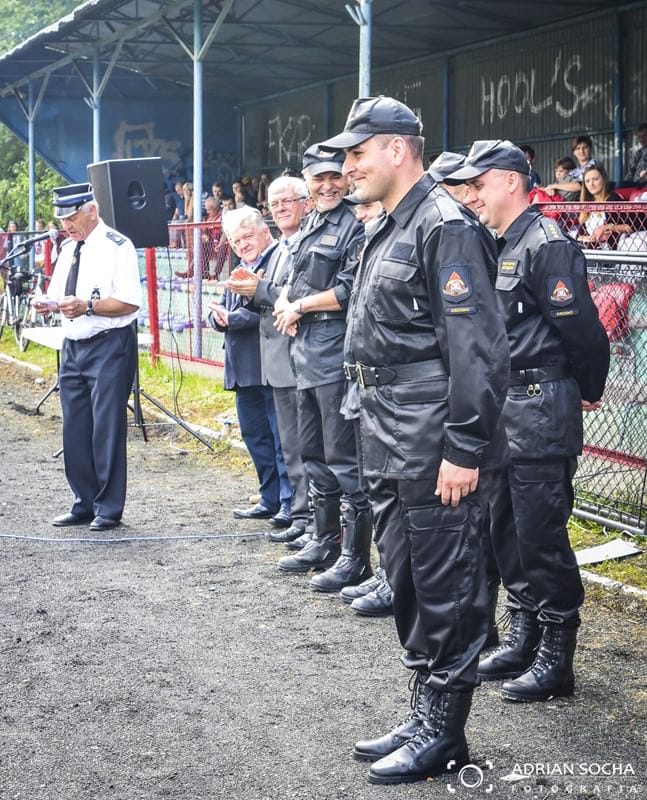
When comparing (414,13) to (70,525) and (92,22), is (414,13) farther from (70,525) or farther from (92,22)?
(70,525)

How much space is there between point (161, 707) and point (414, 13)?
1575 cm

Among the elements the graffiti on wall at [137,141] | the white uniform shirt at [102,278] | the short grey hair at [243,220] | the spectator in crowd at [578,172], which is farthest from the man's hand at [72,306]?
the graffiti on wall at [137,141]

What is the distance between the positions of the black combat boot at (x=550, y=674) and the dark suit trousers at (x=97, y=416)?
3646 mm

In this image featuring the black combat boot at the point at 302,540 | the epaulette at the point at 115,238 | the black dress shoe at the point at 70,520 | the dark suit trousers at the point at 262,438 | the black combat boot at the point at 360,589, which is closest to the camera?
the black combat boot at the point at 360,589

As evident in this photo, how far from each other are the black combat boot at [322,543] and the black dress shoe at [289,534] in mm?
588

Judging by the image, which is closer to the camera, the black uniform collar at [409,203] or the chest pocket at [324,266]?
the black uniform collar at [409,203]

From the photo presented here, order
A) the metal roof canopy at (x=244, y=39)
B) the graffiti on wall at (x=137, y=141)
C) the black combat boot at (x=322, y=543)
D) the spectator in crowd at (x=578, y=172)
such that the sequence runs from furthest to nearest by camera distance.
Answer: the graffiti on wall at (x=137, y=141) → the metal roof canopy at (x=244, y=39) → the spectator in crowd at (x=578, y=172) → the black combat boot at (x=322, y=543)

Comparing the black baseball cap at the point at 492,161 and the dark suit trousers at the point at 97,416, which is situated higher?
the black baseball cap at the point at 492,161

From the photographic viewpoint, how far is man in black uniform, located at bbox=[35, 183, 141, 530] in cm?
738

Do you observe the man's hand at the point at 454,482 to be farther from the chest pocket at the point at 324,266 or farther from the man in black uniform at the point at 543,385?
the chest pocket at the point at 324,266

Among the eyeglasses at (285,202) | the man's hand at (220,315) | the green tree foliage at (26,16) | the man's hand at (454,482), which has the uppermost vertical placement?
the green tree foliage at (26,16)

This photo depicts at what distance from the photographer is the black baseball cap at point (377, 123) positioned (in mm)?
3801

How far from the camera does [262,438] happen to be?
7.78m

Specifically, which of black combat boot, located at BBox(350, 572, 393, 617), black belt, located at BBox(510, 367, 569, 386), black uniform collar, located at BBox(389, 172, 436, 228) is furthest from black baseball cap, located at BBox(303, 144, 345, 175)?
black uniform collar, located at BBox(389, 172, 436, 228)
